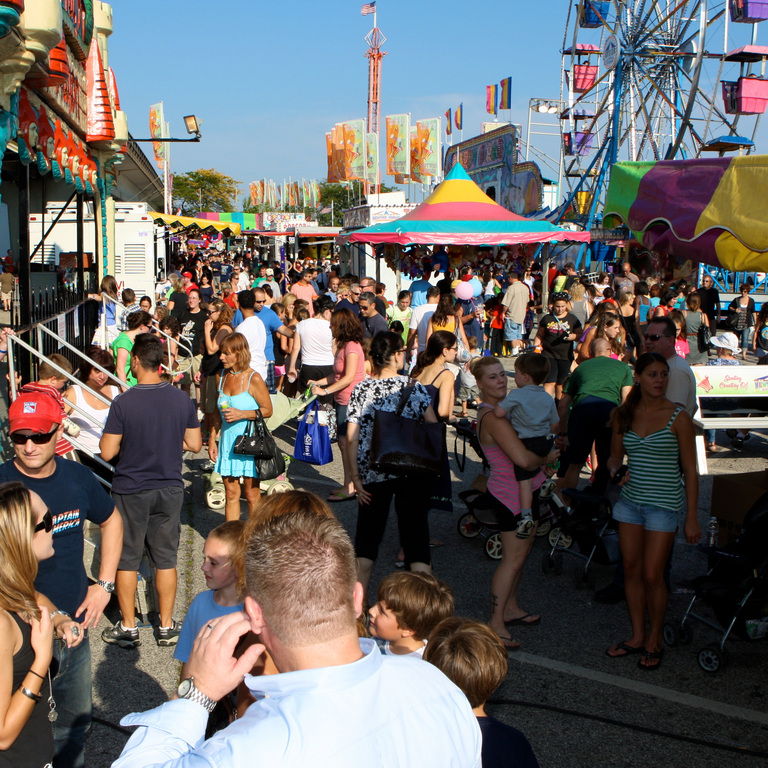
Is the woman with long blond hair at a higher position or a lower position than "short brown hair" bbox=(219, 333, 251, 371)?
lower

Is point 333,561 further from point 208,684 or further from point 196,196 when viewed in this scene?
point 196,196

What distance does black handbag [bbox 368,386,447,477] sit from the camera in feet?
13.6

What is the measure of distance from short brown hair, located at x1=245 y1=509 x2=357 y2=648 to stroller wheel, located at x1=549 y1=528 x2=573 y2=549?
421 centimetres

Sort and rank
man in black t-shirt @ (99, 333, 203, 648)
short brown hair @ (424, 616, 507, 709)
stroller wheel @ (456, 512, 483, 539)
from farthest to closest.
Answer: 1. stroller wheel @ (456, 512, 483, 539)
2. man in black t-shirt @ (99, 333, 203, 648)
3. short brown hair @ (424, 616, 507, 709)

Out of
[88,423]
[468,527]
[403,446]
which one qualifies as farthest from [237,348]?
[468,527]

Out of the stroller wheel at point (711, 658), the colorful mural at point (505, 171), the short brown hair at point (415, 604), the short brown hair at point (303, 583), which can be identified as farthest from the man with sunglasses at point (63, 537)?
the colorful mural at point (505, 171)

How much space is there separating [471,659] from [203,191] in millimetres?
75750

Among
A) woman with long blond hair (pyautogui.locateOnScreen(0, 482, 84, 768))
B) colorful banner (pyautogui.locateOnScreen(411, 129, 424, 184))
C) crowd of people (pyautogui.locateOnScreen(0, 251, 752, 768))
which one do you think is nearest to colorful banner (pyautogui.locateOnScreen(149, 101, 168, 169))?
colorful banner (pyautogui.locateOnScreen(411, 129, 424, 184))

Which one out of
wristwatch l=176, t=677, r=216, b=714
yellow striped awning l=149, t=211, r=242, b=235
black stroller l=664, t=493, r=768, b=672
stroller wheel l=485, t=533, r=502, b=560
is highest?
yellow striped awning l=149, t=211, r=242, b=235

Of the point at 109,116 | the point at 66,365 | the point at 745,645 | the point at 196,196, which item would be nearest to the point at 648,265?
the point at 745,645

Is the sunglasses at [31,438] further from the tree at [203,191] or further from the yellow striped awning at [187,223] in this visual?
the tree at [203,191]

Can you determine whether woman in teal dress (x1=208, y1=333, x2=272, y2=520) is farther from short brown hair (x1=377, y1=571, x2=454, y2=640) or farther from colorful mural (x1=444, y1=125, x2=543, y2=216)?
colorful mural (x1=444, y1=125, x2=543, y2=216)

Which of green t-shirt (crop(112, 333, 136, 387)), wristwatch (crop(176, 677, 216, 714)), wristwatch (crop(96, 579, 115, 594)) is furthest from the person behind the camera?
green t-shirt (crop(112, 333, 136, 387))

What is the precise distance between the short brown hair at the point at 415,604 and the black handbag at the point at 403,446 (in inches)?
50.2
